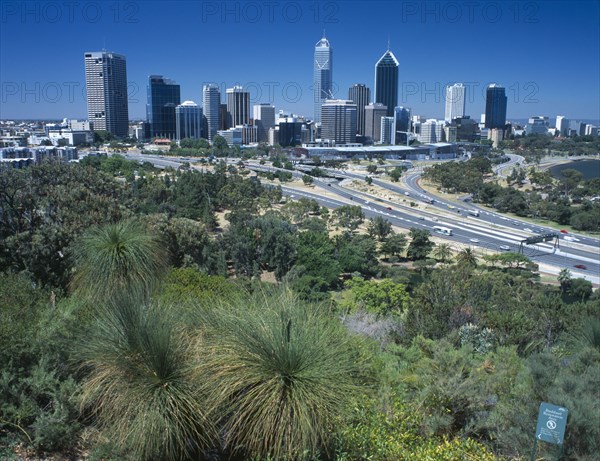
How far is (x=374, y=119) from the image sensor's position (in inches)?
4828

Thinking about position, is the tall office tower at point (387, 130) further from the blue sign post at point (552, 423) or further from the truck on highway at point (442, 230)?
the blue sign post at point (552, 423)

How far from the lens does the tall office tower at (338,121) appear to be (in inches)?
4345

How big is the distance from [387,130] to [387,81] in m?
23.8

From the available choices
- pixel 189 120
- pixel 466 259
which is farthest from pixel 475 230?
pixel 189 120

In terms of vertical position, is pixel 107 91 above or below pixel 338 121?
above

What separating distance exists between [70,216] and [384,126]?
116195 millimetres

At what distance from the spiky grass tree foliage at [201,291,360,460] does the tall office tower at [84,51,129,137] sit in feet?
333

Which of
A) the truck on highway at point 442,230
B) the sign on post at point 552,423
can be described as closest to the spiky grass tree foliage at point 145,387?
the sign on post at point 552,423

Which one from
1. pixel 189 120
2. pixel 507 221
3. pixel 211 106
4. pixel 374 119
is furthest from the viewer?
pixel 374 119

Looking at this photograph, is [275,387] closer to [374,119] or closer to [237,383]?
[237,383]

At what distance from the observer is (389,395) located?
13.2ft

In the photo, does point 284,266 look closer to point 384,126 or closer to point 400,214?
point 400,214

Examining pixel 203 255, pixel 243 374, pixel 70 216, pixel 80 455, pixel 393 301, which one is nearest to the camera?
pixel 243 374

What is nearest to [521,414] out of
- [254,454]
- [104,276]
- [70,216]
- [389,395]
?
[389,395]
